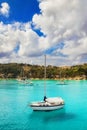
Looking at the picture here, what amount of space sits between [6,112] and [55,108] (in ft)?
26.4

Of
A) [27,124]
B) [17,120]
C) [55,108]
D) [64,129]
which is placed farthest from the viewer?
[55,108]

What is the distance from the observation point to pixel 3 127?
32.0 m

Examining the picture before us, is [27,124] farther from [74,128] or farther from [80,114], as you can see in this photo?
[80,114]

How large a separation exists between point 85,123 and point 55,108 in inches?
324

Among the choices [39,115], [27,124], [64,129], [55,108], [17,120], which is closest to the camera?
[64,129]

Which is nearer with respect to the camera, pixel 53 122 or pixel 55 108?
pixel 53 122

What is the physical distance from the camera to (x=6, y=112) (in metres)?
42.4

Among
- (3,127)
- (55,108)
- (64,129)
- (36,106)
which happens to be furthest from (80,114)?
(3,127)

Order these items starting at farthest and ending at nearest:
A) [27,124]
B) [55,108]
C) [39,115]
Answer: [55,108] → [39,115] → [27,124]

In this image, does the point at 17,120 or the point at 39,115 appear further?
the point at 39,115

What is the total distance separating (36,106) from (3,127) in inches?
382

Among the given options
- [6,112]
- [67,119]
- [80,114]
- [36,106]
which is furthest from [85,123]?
[6,112]

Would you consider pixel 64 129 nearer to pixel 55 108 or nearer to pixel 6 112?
pixel 55 108

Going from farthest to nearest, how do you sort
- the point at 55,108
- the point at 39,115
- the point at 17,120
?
the point at 55,108, the point at 39,115, the point at 17,120
